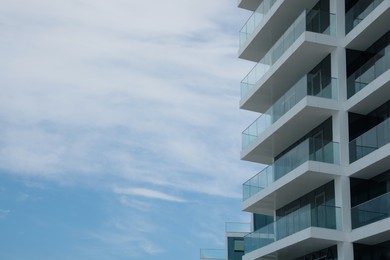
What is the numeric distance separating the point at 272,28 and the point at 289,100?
5202mm

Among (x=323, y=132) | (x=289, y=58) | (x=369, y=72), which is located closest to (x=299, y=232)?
(x=323, y=132)

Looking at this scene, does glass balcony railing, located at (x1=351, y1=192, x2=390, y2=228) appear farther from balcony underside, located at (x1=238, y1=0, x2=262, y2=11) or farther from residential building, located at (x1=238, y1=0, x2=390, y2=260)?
balcony underside, located at (x1=238, y1=0, x2=262, y2=11)

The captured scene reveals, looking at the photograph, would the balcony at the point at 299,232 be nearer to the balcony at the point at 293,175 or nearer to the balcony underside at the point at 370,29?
the balcony at the point at 293,175

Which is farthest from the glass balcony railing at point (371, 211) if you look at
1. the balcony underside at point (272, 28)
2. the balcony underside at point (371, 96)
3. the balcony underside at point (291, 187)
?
the balcony underside at point (272, 28)

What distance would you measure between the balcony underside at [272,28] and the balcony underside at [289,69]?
274 cm

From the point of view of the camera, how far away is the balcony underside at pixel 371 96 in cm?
3409

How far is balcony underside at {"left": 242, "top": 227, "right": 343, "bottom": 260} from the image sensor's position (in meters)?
35.3

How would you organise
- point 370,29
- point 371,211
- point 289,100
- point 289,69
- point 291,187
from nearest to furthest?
point 371,211
point 370,29
point 291,187
point 289,100
point 289,69

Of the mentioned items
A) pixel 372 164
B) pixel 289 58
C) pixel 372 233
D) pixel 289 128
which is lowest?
pixel 372 233

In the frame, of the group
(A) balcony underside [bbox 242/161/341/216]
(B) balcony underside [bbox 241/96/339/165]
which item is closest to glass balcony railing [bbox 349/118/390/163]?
(A) balcony underside [bbox 242/161/341/216]

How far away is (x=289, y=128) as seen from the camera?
40.2 m

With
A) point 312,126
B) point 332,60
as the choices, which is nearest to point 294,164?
point 312,126

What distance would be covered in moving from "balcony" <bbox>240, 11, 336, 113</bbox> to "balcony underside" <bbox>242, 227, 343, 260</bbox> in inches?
333

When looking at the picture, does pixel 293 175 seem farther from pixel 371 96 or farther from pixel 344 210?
pixel 371 96
